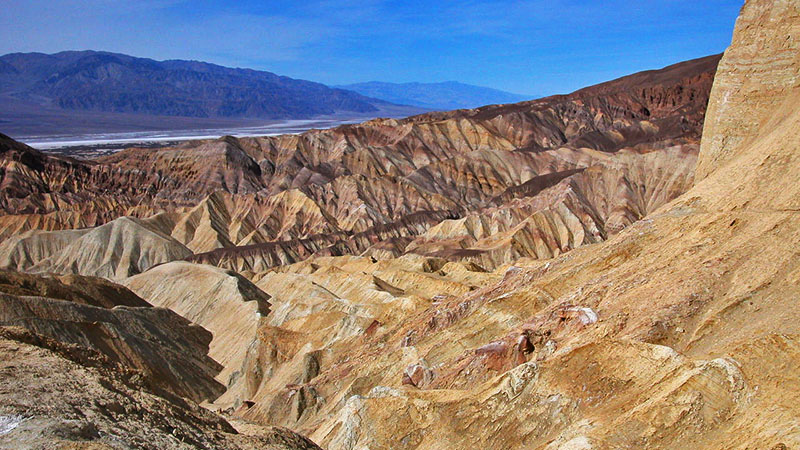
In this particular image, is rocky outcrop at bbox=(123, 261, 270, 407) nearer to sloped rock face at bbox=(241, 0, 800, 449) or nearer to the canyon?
the canyon

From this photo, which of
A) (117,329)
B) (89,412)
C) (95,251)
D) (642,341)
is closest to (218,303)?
(117,329)

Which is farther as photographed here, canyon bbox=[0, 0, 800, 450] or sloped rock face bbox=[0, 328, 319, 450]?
canyon bbox=[0, 0, 800, 450]

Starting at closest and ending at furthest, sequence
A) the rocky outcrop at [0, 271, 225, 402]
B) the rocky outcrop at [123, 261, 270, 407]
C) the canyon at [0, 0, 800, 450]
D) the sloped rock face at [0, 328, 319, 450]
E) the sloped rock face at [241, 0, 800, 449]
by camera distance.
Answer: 1. the sloped rock face at [241, 0, 800, 449]
2. the sloped rock face at [0, 328, 319, 450]
3. the canyon at [0, 0, 800, 450]
4. the rocky outcrop at [0, 271, 225, 402]
5. the rocky outcrop at [123, 261, 270, 407]

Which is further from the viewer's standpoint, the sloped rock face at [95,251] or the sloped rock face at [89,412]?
the sloped rock face at [95,251]

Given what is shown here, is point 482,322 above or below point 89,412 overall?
above

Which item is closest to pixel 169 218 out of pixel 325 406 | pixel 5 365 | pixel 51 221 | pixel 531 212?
pixel 51 221

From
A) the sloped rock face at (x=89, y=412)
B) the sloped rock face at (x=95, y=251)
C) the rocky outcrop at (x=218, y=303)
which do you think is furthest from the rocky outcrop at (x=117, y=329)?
the sloped rock face at (x=95, y=251)

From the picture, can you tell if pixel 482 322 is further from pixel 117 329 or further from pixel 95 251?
pixel 95 251

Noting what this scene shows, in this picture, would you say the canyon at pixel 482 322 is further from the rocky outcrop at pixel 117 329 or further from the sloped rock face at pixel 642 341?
the rocky outcrop at pixel 117 329

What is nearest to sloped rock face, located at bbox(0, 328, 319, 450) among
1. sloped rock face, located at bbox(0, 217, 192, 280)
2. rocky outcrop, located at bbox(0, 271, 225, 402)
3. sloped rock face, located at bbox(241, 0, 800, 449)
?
sloped rock face, located at bbox(241, 0, 800, 449)
